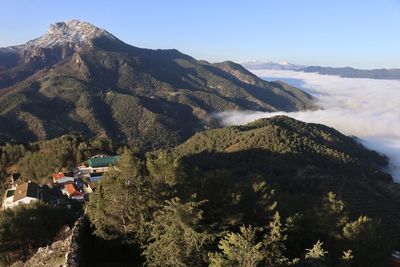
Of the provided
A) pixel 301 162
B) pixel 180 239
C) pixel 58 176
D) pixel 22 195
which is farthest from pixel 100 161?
pixel 301 162

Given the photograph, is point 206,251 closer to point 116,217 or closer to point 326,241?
point 116,217

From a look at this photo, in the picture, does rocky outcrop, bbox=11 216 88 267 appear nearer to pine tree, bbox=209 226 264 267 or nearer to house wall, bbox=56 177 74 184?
pine tree, bbox=209 226 264 267

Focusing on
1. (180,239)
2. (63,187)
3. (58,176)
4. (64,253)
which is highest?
(180,239)

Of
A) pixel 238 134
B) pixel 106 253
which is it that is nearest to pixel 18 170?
pixel 106 253

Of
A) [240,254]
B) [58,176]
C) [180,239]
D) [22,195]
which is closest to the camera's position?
[240,254]

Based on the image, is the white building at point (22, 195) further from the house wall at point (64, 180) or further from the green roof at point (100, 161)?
the green roof at point (100, 161)

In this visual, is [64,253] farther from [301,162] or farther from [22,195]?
[301,162]

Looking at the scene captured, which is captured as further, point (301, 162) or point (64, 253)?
point (301, 162)
